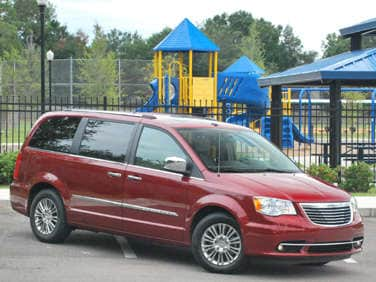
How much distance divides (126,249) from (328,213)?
291 centimetres

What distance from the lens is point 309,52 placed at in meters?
127

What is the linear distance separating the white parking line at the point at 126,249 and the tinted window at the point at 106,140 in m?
1.17

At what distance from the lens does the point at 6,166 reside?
18.1 m

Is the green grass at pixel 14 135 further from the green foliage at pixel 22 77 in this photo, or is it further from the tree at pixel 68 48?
the tree at pixel 68 48

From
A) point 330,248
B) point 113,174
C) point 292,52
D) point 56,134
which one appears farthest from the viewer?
point 292,52

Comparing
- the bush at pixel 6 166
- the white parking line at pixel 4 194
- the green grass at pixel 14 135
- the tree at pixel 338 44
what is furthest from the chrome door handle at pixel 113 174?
the tree at pixel 338 44

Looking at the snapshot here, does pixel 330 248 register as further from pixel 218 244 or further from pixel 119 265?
pixel 119 265

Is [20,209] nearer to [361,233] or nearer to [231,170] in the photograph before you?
[231,170]

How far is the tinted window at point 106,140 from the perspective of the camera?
10.5 m

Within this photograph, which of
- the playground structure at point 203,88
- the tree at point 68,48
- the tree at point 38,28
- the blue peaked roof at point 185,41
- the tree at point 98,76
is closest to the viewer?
the playground structure at point 203,88

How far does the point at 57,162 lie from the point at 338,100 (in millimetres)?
10606

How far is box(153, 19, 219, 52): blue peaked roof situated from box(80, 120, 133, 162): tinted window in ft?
71.0

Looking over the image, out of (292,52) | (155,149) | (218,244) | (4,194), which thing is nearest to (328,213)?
(218,244)

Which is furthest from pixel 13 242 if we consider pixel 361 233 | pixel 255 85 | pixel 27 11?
pixel 27 11
